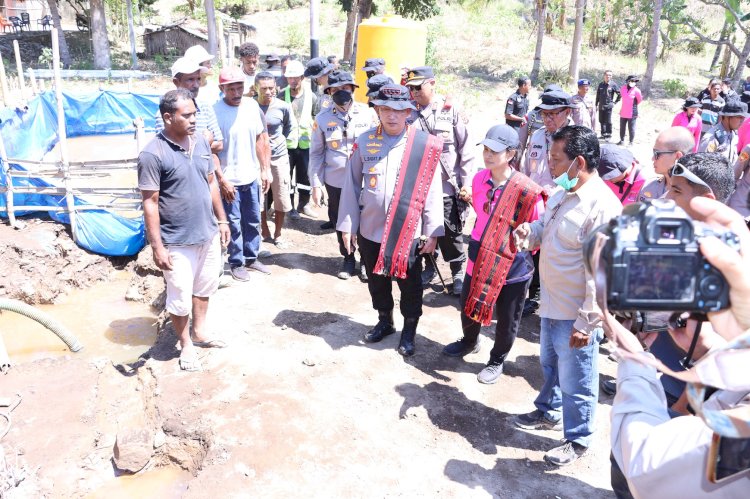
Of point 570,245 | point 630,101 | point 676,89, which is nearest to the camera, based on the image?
point 570,245

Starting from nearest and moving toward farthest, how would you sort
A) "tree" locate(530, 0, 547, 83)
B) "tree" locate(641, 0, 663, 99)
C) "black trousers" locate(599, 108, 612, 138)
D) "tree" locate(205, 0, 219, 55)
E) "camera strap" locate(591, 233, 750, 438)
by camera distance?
1. "camera strap" locate(591, 233, 750, 438)
2. "black trousers" locate(599, 108, 612, 138)
3. "tree" locate(641, 0, 663, 99)
4. "tree" locate(530, 0, 547, 83)
5. "tree" locate(205, 0, 219, 55)

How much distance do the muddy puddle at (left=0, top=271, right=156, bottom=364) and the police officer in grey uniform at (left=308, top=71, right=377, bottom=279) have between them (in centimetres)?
195

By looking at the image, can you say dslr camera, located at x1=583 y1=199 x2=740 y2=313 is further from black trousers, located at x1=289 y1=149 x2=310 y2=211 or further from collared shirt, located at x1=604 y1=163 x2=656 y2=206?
black trousers, located at x1=289 y1=149 x2=310 y2=211

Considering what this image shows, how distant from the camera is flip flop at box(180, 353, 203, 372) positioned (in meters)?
4.02

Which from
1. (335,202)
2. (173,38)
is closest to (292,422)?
(335,202)

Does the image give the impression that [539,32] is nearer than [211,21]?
Yes

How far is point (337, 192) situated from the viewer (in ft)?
19.0

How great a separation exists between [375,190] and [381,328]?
112 centimetres

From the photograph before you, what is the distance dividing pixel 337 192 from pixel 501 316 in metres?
2.49

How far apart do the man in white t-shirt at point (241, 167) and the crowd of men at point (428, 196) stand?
0.01 metres

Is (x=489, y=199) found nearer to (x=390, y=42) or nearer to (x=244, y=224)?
(x=244, y=224)

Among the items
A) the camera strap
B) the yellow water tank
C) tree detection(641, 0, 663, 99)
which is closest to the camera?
the camera strap

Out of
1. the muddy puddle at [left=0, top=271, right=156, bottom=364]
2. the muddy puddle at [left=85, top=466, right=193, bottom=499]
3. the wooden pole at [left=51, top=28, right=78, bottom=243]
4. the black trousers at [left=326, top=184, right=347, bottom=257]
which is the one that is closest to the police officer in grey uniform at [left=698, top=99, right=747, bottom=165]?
the black trousers at [left=326, top=184, right=347, bottom=257]

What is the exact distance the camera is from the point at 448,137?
498cm
